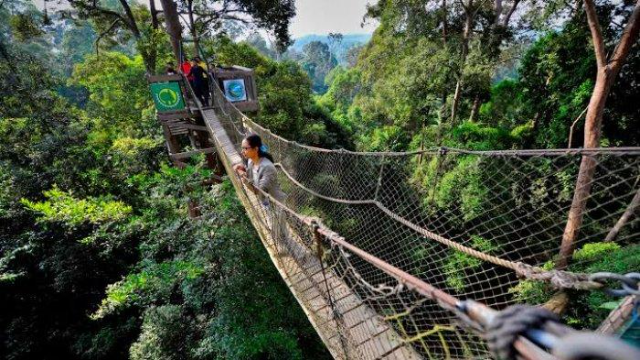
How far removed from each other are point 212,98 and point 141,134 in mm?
3198

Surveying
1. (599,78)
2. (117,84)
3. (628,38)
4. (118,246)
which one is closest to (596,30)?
(628,38)

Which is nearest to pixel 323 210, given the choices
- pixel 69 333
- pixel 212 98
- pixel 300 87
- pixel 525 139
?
pixel 212 98

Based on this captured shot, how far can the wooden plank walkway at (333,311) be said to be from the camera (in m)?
1.51

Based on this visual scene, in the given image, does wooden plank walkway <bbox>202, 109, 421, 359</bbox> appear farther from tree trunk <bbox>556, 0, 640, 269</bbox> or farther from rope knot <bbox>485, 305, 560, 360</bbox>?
tree trunk <bbox>556, 0, 640, 269</bbox>

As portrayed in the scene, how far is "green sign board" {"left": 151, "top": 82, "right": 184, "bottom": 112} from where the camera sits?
13.2 ft

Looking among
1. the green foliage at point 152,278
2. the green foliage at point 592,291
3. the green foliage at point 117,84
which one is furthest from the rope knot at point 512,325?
the green foliage at point 117,84

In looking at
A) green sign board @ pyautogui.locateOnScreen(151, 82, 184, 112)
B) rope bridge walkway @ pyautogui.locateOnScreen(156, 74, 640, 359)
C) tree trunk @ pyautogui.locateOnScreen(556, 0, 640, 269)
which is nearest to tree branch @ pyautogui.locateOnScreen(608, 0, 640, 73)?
tree trunk @ pyautogui.locateOnScreen(556, 0, 640, 269)

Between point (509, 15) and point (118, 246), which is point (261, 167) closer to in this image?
point (118, 246)

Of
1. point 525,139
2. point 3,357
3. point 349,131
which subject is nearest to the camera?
point 3,357

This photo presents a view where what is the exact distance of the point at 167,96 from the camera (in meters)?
4.10

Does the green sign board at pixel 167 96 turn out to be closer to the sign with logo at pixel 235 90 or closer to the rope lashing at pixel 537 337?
the sign with logo at pixel 235 90

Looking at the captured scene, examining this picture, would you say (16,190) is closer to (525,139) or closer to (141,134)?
(141,134)

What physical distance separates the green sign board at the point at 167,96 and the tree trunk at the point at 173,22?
120 cm

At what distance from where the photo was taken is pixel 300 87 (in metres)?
7.30
